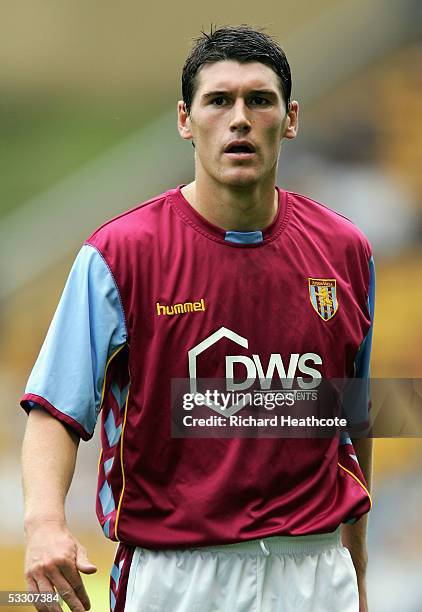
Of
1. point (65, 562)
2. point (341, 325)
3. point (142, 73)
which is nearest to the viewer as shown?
point (65, 562)

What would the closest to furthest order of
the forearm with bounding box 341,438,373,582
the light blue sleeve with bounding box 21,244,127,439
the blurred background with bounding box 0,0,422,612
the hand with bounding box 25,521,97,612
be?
the hand with bounding box 25,521,97,612 → the light blue sleeve with bounding box 21,244,127,439 → the forearm with bounding box 341,438,373,582 → the blurred background with bounding box 0,0,422,612

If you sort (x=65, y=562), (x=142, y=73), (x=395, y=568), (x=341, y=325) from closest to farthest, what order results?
(x=65, y=562) < (x=341, y=325) < (x=395, y=568) < (x=142, y=73)

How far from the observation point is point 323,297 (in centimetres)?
295

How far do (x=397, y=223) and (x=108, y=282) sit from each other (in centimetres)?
293

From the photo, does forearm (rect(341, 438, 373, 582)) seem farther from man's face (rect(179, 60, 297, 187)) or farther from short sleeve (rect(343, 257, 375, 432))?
man's face (rect(179, 60, 297, 187))

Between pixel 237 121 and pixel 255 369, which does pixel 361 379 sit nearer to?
pixel 255 369

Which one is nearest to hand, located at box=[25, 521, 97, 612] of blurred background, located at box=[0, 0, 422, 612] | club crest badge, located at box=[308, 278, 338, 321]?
club crest badge, located at box=[308, 278, 338, 321]

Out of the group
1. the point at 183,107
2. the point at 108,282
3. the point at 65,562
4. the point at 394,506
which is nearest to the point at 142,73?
the point at 394,506

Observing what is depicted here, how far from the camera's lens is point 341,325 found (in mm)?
2982

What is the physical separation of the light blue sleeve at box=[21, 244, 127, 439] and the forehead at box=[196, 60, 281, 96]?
48 cm

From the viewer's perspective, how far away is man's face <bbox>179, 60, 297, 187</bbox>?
9.43 feet

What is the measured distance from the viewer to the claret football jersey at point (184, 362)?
278cm

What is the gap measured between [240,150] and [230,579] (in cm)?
97

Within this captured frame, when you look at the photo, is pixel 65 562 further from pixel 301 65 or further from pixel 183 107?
pixel 301 65
